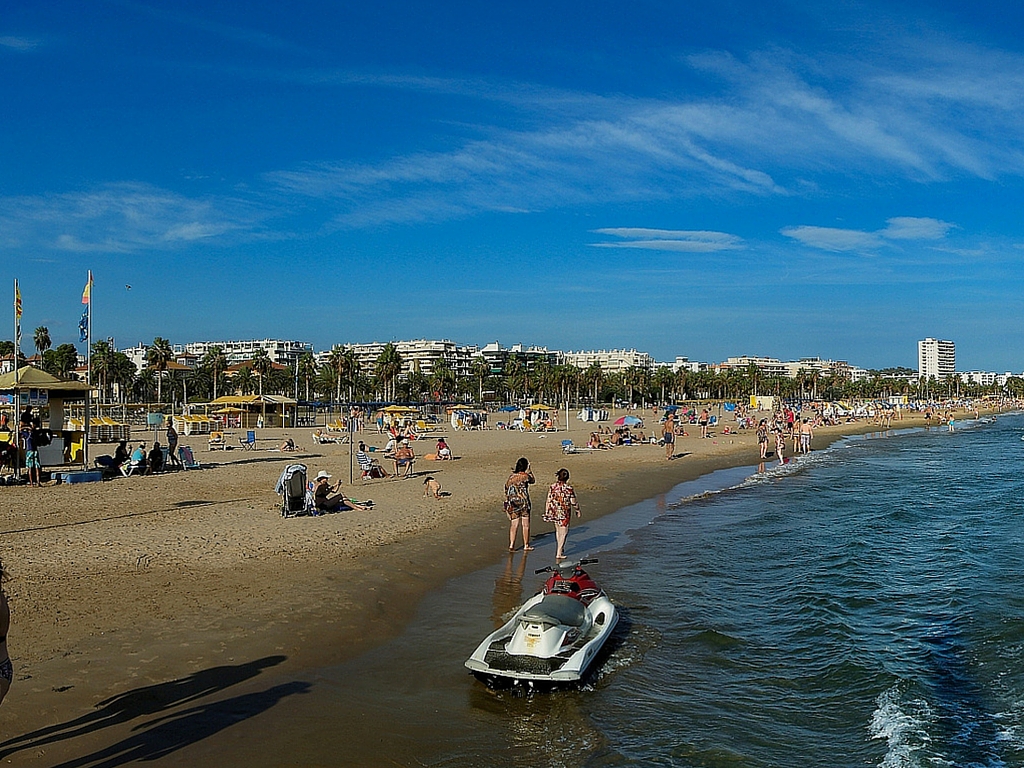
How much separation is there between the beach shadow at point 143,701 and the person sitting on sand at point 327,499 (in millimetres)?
8068

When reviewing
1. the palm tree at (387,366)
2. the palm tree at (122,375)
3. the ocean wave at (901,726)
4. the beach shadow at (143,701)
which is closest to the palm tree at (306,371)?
the palm tree at (387,366)

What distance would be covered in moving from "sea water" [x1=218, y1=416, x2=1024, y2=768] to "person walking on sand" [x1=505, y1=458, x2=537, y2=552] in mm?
414

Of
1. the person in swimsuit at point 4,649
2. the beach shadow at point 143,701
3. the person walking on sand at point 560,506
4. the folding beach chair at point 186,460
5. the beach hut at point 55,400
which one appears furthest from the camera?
the folding beach chair at point 186,460

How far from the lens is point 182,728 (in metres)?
6.48

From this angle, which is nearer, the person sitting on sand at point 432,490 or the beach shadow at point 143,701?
the beach shadow at point 143,701

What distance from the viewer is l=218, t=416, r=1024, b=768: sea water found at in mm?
6746

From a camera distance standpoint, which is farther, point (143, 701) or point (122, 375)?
point (122, 375)

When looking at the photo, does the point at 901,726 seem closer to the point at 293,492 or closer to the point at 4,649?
the point at 4,649

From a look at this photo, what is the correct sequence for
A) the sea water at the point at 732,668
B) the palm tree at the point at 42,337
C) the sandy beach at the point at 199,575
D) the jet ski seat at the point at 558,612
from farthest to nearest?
1. the palm tree at the point at 42,337
2. the jet ski seat at the point at 558,612
3. the sandy beach at the point at 199,575
4. the sea water at the point at 732,668

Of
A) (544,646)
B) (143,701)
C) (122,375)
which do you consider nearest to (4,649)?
(143,701)

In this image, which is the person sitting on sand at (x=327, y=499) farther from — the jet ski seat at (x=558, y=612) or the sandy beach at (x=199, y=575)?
the jet ski seat at (x=558, y=612)

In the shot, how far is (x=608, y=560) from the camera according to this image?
556 inches

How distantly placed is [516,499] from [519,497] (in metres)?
0.06

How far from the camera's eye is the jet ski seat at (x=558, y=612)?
317 inches
